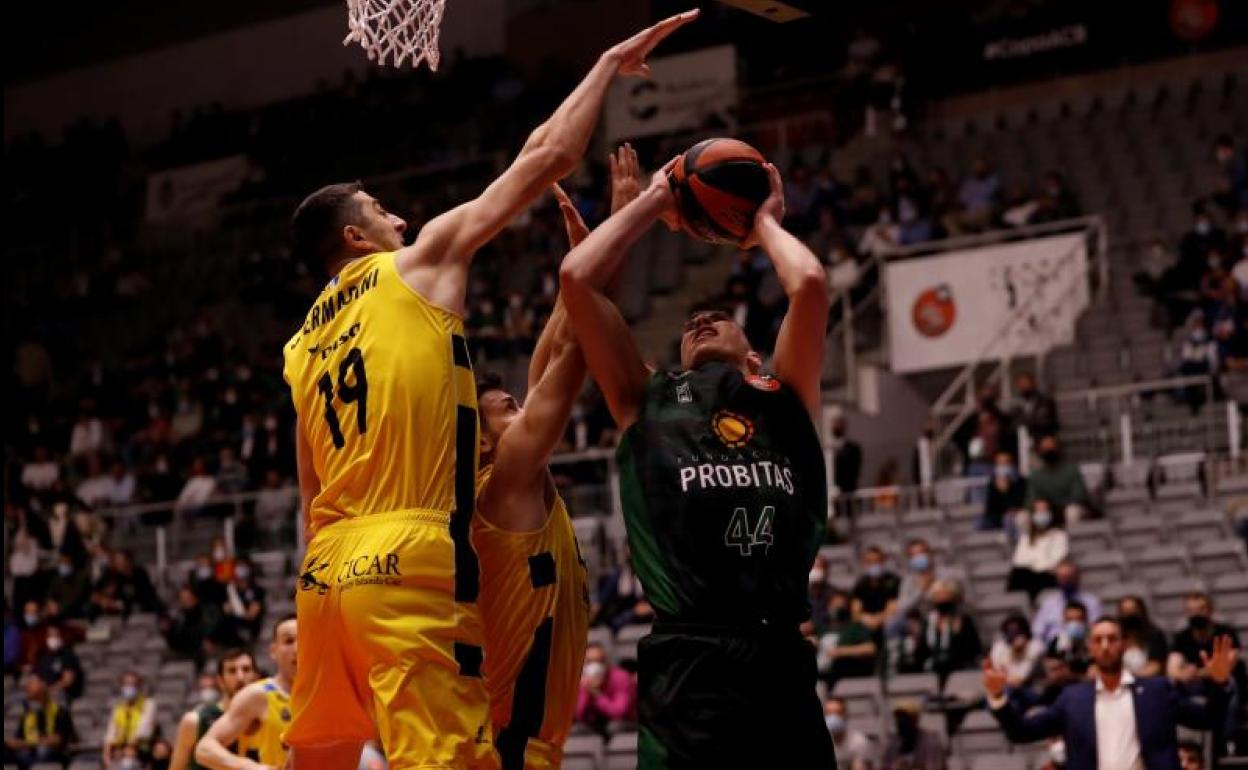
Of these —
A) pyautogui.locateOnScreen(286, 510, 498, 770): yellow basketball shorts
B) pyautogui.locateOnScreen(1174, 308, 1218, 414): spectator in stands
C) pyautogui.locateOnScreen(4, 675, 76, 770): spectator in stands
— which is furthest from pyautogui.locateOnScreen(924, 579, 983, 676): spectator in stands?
pyautogui.locateOnScreen(286, 510, 498, 770): yellow basketball shorts

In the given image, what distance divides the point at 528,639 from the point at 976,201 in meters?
16.7

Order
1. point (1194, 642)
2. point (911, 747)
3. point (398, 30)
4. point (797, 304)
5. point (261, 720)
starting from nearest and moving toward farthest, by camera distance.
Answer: point (797, 304) < point (398, 30) < point (261, 720) < point (1194, 642) < point (911, 747)

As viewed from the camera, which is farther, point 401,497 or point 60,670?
point 60,670

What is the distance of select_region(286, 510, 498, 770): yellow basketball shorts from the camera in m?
5.16

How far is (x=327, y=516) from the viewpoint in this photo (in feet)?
18.2

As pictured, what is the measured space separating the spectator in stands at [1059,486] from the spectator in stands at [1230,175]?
4923 millimetres

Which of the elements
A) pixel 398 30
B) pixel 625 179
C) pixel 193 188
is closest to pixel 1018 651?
pixel 398 30

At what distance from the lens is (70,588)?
22.0 metres

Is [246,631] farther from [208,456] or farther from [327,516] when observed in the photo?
[327,516]

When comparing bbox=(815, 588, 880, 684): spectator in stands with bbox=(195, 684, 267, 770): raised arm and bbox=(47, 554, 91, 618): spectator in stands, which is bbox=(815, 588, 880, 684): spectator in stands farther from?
bbox=(47, 554, 91, 618): spectator in stands

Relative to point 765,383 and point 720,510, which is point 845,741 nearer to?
point 765,383

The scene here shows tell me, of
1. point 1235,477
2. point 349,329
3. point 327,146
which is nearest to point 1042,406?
point 1235,477

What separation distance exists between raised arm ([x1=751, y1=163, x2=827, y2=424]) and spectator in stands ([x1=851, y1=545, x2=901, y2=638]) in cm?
990

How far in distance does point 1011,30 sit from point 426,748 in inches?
825
